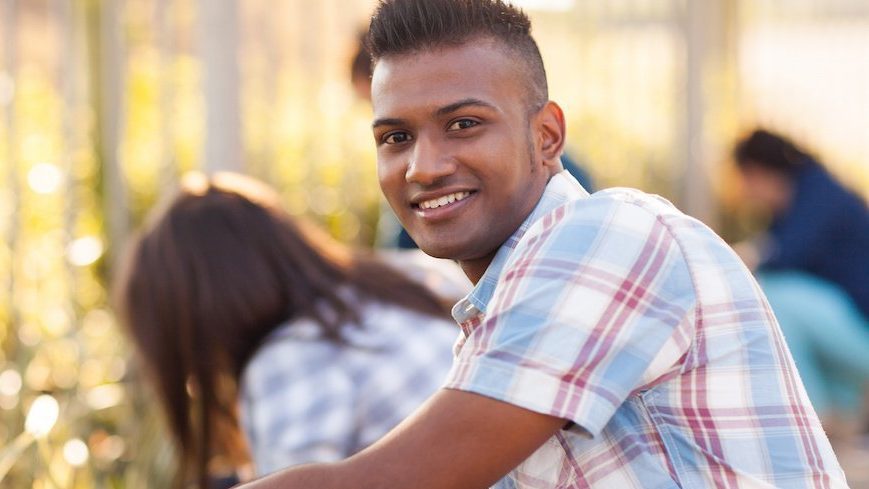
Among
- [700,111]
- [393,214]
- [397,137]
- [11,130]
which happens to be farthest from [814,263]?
[397,137]

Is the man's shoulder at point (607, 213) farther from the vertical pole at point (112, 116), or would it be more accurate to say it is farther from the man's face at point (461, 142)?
the vertical pole at point (112, 116)

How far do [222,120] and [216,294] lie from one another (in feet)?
4.34

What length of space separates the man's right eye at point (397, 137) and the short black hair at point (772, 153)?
388cm

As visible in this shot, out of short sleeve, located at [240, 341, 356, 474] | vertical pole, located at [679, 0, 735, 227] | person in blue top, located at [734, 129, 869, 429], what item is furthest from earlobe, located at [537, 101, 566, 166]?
vertical pole, located at [679, 0, 735, 227]

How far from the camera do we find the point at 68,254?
14.2 ft

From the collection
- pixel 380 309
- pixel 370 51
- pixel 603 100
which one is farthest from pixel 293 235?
pixel 603 100

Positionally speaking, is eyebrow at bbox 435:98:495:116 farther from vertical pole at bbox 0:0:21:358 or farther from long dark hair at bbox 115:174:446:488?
vertical pole at bbox 0:0:21:358

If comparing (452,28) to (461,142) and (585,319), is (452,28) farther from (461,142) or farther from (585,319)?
(585,319)

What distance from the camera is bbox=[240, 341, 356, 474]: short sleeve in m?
2.61

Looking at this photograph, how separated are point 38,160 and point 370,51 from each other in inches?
117

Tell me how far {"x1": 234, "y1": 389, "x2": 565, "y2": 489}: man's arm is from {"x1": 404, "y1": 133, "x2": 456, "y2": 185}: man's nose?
30cm

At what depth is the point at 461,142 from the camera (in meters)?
1.57

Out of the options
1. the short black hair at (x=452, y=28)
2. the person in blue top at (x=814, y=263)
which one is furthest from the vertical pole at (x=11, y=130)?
the short black hair at (x=452, y=28)

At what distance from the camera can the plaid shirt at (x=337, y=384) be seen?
2623mm
